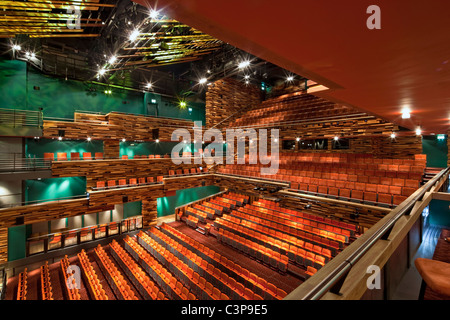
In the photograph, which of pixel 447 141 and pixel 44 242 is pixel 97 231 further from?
pixel 447 141

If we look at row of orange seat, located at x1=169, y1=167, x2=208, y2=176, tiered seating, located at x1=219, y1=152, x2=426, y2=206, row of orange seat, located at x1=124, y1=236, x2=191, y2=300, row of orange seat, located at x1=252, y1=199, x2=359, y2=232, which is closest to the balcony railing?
row of orange seat, located at x1=124, y1=236, x2=191, y2=300

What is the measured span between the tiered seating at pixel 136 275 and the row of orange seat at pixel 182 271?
527 millimetres

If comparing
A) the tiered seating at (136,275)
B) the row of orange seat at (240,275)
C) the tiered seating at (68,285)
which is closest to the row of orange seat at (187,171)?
the tiered seating at (136,275)

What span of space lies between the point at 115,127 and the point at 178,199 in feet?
15.3

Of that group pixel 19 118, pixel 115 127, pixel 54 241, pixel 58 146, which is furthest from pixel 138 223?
pixel 19 118

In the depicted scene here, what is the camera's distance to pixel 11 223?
564 centimetres

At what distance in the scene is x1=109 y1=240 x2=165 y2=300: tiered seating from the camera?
14.0 ft

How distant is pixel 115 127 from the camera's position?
26.0ft

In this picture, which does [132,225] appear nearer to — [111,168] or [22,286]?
→ [111,168]

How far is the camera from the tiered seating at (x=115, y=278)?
14.2 feet

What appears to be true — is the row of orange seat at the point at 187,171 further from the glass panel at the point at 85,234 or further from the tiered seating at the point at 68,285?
the tiered seating at the point at 68,285

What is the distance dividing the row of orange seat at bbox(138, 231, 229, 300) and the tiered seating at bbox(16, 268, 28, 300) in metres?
2.70

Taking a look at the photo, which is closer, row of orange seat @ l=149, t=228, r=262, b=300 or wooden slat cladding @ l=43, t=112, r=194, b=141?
row of orange seat @ l=149, t=228, r=262, b=300

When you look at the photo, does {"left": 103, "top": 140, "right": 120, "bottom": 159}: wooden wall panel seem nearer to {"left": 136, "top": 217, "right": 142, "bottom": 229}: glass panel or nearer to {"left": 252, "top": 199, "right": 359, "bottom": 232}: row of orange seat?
{"left": 136, "top": 217, "right": 142, "bottom": 229}: glass panel
